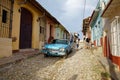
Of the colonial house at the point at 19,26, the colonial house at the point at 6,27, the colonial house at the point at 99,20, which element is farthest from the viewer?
the colonial house at the point at 99,20

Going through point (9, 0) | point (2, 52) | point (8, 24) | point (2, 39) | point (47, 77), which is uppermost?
point (9, 0)

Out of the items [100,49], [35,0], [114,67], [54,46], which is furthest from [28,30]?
[114,67]

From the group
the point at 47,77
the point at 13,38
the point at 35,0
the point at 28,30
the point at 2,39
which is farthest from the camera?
the point at 28,30

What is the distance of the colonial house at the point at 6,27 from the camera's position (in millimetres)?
12620

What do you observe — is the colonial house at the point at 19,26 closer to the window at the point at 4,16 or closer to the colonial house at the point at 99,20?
the window at the point at 4,16

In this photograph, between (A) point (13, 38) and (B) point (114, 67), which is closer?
(B) point (114, 67)

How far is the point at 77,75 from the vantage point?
8.69 metres

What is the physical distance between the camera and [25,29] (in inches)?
726

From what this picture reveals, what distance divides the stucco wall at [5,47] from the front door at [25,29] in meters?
3.68

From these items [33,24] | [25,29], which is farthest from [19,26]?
[33,24]

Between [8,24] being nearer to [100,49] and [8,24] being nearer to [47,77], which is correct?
[47,77]

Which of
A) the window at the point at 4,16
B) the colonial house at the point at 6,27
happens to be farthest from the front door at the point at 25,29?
the window at the point at 4,16

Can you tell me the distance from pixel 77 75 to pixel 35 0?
952cm

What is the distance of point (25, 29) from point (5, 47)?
5.66 metres
